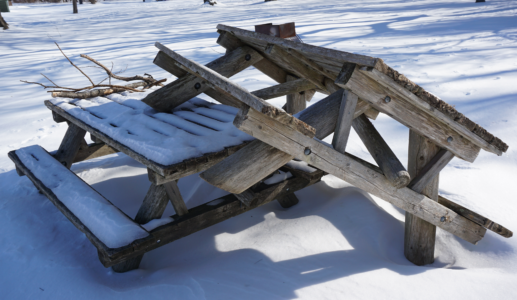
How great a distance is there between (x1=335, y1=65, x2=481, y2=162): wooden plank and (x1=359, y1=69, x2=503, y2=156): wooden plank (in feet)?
0.06

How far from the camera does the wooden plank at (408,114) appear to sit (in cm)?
182

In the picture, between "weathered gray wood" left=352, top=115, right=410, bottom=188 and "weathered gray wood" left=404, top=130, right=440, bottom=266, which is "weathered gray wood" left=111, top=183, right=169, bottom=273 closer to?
"weathered gray wood" left=352, top=115, right=410, bottom=188

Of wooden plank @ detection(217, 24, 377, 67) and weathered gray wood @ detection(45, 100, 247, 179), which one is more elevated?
wooden plank @ detection(217, 24, 377, 67)

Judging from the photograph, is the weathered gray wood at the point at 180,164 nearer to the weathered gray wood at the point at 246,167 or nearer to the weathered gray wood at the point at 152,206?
the weathered gray wood at the point at 246,167

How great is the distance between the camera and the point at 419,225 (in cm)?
249

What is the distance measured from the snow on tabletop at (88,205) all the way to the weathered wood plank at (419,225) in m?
1.67

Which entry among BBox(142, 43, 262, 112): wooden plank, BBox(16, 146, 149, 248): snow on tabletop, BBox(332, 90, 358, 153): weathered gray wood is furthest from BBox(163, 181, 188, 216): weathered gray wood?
BBox(332, 90, 358, 153): weathered gray wood

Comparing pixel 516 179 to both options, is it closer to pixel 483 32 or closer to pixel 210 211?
pixel 210 211

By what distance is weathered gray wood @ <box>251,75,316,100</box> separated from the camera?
332cm

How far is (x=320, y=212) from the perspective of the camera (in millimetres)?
2945

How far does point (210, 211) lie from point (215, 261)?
0.32m

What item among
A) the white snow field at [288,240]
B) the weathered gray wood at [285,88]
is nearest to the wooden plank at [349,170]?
the white snow field at [288,240]

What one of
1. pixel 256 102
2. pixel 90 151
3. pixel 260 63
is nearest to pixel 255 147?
pixel 256 102

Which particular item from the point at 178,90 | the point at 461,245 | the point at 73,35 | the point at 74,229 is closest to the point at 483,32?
the point at 461,245
